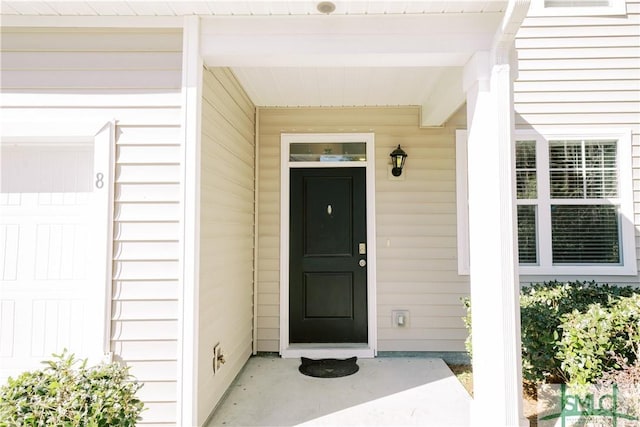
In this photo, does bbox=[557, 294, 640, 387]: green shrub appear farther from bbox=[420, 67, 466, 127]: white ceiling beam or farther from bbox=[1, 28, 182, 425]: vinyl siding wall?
bbox=[1, 28, 182, 425]: vinyl siding wall

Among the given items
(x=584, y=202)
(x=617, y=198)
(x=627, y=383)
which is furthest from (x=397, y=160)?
(x=627, y=383)

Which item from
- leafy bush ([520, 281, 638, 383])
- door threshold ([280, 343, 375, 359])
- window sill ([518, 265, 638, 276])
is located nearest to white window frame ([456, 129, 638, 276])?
window sill ([518, 265, 638, 276])

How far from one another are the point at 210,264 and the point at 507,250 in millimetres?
1914

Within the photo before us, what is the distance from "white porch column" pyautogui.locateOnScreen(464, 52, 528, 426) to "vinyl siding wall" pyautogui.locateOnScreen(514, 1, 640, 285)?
154cm

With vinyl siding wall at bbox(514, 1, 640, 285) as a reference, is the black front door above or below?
below

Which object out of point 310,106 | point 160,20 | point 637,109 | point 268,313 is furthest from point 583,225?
point 160,20

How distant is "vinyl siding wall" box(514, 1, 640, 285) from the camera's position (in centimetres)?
341

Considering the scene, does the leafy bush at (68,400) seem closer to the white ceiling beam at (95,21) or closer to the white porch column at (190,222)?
the white porch column at (190,222)

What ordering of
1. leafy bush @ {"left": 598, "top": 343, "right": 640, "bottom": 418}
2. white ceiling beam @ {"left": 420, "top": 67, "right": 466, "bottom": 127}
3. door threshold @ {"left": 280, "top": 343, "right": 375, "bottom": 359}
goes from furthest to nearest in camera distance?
door threshold @ {"left": 280, "top": 343, "right": 375, "bottom": 359}, white ceiling beam @ {"left": 420, "top": 67, "right": 466, "bottom": 127}, leafy bush @ {"left": 598, "top": 343, "right": 640, "bottom": 418}

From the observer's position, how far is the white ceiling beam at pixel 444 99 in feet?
9.27

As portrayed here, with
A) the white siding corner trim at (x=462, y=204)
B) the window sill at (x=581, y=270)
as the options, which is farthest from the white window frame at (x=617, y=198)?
the white siding corner trim at (x=462, y=204)

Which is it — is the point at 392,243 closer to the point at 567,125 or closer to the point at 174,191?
the point at 567,125

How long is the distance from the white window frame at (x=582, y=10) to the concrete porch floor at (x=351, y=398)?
3.60 meters

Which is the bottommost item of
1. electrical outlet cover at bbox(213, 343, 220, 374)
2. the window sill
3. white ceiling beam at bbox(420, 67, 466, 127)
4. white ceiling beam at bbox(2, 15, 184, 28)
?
electrical outlet cover at bbox(213, 343, 220, 374)
